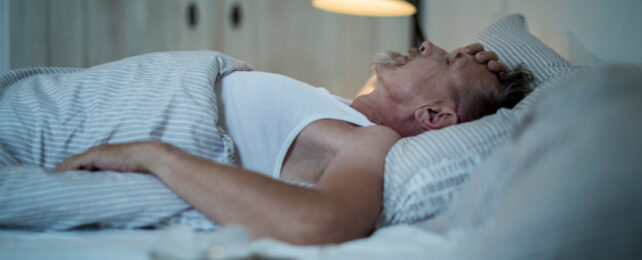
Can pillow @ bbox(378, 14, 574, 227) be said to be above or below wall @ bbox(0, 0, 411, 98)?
above

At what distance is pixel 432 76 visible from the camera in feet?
3.60

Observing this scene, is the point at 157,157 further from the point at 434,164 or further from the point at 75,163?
the point at 434,164

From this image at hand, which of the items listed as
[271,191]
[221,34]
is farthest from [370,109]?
[221,34]

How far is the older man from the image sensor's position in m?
0.66

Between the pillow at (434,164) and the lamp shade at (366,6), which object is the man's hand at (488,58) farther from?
the lamp shade at (366,6)

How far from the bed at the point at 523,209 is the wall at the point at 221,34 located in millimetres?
2111

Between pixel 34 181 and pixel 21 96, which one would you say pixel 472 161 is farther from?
pixel 21 96

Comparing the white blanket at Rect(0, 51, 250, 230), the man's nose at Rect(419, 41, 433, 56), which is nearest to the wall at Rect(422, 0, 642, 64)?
the man's nose at Rect(419, 41, 433, 56)

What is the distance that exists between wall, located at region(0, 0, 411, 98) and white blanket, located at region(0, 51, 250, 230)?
1721 millimetres

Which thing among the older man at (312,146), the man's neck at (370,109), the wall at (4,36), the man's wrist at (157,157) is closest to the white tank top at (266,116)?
the older man at (312,146)

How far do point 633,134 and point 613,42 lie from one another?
1.74ft

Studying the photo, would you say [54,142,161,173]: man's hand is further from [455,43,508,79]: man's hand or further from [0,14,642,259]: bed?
[455,43,508,79]: man's hand

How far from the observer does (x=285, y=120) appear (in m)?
0.99

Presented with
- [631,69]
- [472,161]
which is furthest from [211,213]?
[631,69]
